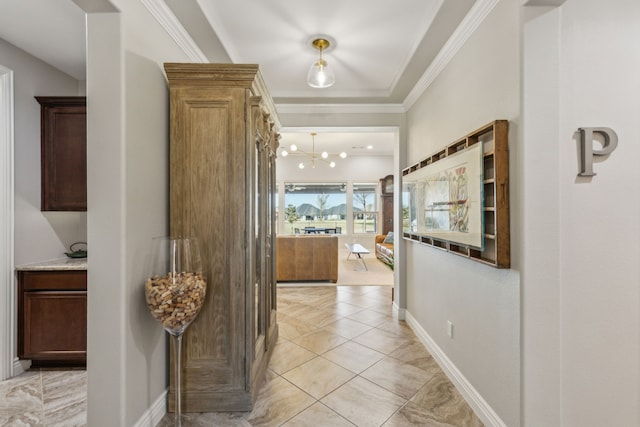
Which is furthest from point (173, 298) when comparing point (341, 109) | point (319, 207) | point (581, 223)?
point (319, 207)

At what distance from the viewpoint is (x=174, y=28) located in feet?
6.98

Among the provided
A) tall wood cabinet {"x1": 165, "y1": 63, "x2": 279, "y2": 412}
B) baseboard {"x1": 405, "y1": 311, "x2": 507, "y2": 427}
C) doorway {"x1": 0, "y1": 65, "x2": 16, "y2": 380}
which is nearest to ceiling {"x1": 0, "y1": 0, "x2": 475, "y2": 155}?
doorway {"x1": 0, "y1": 65, "x2": 16, "y2": 380}

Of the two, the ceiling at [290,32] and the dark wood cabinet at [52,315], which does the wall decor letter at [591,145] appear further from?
the dark wood cabinet at [52,315]

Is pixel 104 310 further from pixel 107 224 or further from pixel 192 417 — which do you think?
pixel 192 417

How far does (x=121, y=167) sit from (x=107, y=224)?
12.1 inches

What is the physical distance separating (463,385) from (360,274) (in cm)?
404

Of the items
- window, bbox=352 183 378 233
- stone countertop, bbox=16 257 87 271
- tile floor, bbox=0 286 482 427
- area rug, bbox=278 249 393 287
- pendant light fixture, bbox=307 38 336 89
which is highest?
pendant light fixture, bbox=307 38 336 89

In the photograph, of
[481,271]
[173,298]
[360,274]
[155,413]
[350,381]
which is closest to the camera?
[173,298]

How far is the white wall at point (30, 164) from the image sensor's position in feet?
7.95

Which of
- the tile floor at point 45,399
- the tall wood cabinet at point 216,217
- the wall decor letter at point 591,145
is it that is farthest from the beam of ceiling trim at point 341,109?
the tile floor at point 45,399

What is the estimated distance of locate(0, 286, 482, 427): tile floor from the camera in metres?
1.95

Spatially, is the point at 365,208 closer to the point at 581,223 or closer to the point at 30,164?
the point at 581,223

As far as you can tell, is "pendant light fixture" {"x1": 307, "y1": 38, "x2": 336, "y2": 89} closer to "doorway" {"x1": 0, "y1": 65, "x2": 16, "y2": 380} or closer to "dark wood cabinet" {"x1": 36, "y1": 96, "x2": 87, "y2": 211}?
"dark wood cabinet" {"x1": 36, "y1": 96, "x2": 87, "y2": 211}

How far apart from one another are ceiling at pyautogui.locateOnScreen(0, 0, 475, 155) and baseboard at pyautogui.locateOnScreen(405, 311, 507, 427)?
8.55 feet
